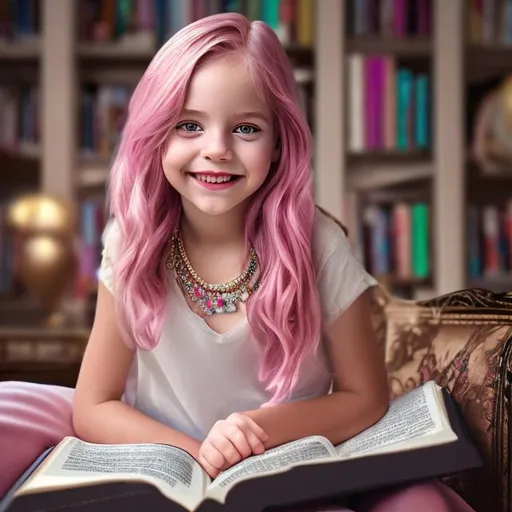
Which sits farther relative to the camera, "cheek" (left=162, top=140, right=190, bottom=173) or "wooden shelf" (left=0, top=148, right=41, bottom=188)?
"wooden shelf" (left=0, top=148, right=41, bottom=188)

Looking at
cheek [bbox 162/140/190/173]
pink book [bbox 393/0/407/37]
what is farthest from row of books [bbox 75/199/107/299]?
cheek [bbox 162/140/190/173]

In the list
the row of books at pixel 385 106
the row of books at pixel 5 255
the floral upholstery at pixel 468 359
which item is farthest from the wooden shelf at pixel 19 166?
the floral upholstery at pixel 468 359

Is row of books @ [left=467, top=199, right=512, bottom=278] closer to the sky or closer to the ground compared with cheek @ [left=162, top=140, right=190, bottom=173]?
closer to the ground

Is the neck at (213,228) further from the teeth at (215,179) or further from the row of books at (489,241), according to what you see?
the row of books at (489,241)

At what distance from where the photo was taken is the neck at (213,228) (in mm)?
955

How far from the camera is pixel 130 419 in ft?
2.99

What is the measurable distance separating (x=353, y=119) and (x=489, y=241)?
1.96 ft

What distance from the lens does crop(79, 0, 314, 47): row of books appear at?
2.62 metres

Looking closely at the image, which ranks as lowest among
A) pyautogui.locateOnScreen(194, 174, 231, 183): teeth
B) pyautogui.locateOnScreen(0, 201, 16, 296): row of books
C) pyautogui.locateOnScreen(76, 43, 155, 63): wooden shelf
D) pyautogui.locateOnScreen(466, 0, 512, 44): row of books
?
pyautogui.locateOnScreen(0, 201, 16, 296): row of books

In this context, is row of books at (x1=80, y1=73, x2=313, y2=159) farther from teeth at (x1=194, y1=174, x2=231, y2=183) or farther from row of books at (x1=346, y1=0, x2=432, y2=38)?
teeth at (x1=194, y1=174, x2=231, y2=183)

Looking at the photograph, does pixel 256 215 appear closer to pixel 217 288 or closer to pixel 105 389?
pixel 217 288

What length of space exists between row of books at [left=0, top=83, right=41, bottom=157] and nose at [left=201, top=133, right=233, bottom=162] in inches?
75.8

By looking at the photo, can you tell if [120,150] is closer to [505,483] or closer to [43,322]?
[505,483]

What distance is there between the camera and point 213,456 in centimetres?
81
